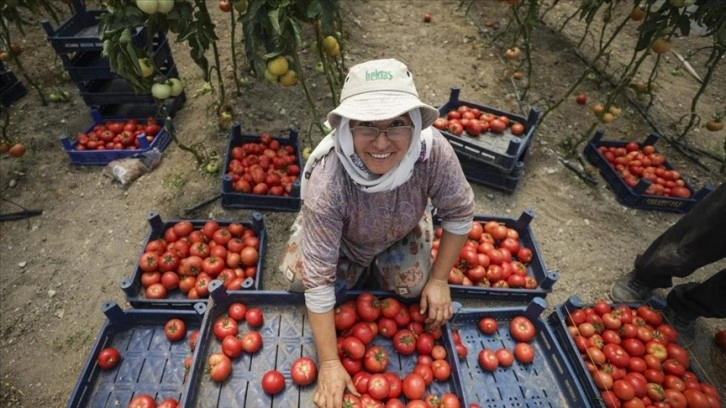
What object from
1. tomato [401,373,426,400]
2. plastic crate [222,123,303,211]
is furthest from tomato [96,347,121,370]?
tomato [401,373,426,400]

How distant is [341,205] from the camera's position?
6.68 ft

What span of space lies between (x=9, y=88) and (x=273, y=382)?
227 inches

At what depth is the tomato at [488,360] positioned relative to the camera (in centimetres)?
247

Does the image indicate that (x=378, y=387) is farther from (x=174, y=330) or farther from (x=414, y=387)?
(x=174, y=330)

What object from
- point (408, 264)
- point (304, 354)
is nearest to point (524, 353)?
point (408, 264)

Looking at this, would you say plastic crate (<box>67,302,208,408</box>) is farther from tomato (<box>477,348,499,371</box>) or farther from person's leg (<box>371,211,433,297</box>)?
tomato (<box>477,348,499,371</box>)

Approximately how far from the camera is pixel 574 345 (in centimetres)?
255

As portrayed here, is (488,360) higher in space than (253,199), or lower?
higher

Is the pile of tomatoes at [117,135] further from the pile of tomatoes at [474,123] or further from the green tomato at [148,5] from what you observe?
the pile of tomatoes at [474,123]

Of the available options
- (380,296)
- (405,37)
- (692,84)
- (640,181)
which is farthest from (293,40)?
(692,84)

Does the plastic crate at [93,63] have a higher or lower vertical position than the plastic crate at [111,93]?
higher

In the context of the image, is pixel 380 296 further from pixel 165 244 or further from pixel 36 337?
pixel 36 337

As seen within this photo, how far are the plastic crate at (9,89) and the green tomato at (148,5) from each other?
397 cm

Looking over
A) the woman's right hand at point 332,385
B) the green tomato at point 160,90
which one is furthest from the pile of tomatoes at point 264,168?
the woman's right hand at point 332,385
